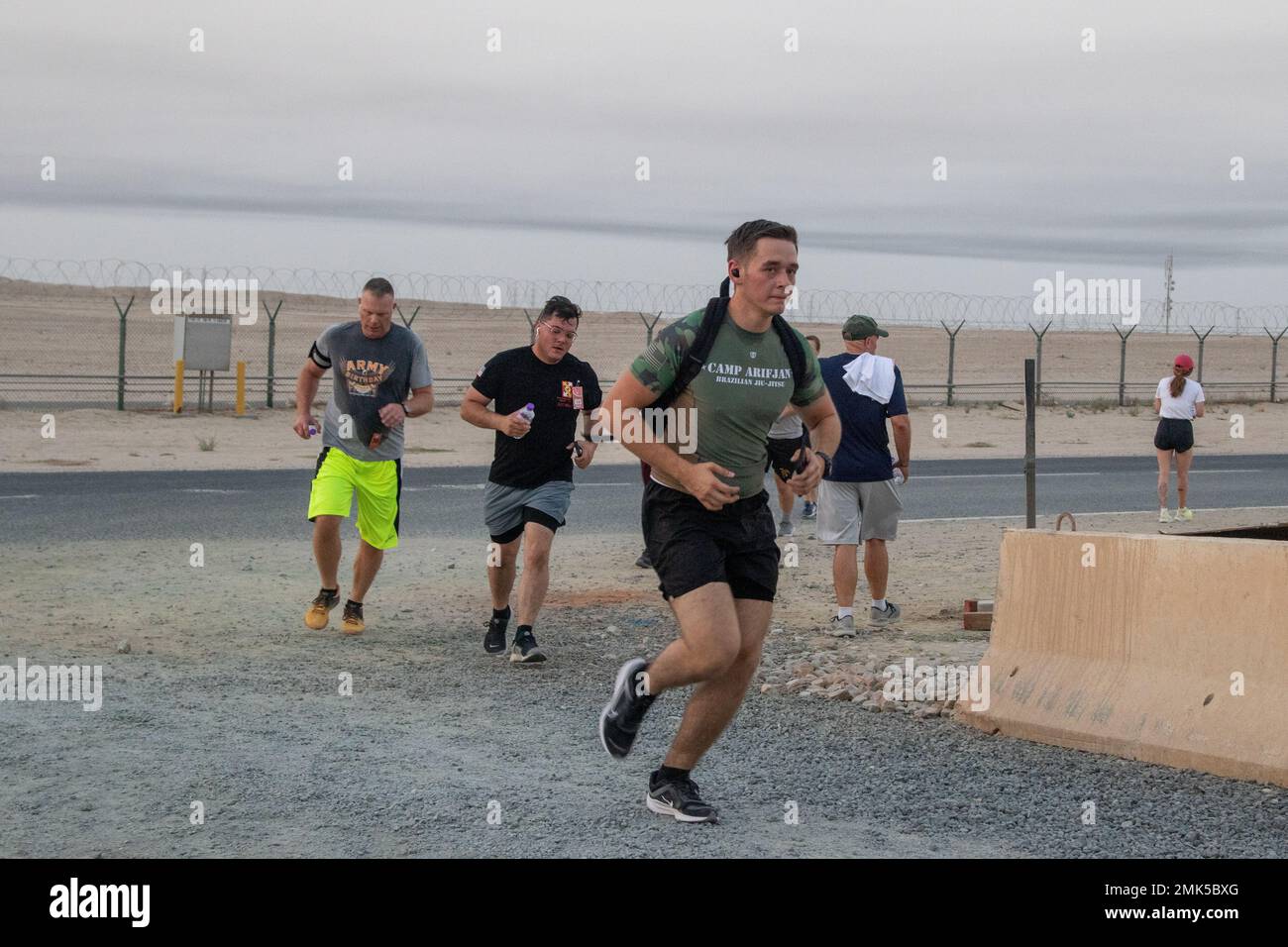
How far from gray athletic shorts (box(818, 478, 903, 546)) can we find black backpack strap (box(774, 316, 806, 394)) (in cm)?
444

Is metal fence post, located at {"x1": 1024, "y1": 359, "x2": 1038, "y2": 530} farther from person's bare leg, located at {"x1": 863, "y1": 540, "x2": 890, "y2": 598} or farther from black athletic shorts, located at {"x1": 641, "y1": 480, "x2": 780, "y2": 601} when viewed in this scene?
black athletic shorts, located at {"x1": 641, "y1": 480, "x2": 780, "y2": 601}

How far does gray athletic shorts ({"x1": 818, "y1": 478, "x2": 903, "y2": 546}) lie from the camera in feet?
32.6

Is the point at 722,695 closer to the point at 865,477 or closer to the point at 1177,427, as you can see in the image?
the point at 865,477

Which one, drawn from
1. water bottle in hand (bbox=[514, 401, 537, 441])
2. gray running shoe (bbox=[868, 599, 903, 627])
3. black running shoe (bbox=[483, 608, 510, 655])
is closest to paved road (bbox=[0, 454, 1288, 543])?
gray running shoe (bbox=[868, 599, 903, 627])

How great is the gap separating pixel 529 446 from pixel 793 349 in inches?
135

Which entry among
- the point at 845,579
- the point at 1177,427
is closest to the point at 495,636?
the point at 845,579

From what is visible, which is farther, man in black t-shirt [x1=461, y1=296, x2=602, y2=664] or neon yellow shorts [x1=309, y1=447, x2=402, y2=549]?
neon yellow shorts [x1=309, y1=447, x2=402, y2=549]

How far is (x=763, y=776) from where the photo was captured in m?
6.12

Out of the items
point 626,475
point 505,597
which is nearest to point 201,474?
point 626,475

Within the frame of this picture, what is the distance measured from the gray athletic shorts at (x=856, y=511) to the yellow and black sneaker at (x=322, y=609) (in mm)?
2985

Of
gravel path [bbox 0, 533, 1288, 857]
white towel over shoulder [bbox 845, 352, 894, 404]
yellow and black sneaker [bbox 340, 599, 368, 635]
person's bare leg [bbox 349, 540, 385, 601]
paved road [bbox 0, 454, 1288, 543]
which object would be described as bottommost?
gravel path [bbox 0, 533, 1288, 857]

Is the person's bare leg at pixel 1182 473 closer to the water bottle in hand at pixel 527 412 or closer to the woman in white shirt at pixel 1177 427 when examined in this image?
the woman in white shirt at pixel 1177 427

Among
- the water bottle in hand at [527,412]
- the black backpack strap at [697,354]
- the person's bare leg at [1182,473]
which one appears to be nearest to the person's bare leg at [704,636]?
the black backpack strap at [697,354]

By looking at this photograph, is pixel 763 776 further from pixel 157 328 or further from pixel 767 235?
pixel 157 328
